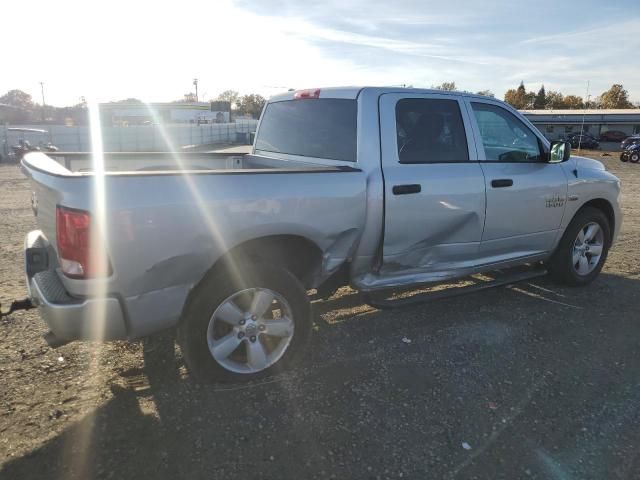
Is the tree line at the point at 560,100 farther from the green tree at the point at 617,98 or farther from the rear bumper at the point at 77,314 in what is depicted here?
the rear bumper at the point at 77,314

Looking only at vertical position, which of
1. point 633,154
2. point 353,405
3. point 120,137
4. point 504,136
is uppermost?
point 504,136

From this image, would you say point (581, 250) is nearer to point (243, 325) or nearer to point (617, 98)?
point (243, 325)

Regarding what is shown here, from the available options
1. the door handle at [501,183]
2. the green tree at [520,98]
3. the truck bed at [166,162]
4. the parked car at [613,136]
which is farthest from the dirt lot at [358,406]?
the green tree at [520,98]

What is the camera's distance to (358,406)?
10.1 ft

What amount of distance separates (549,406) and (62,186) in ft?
10.0

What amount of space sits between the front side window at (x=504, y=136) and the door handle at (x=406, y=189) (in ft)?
3.20

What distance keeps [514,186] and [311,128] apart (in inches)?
71.6

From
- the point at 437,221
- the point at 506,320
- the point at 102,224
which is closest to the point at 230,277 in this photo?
the point at 102,224

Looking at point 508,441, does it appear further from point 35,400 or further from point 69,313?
point 35,400

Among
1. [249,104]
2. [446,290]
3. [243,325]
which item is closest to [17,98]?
[249,104]

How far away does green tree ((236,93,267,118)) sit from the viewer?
10398 centimetres

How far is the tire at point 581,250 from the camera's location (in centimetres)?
504

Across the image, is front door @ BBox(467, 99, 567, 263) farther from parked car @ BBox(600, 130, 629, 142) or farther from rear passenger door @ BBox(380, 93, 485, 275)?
parked car @ BBox(600, 130, 629, 142)

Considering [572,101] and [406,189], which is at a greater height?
[572,101]
